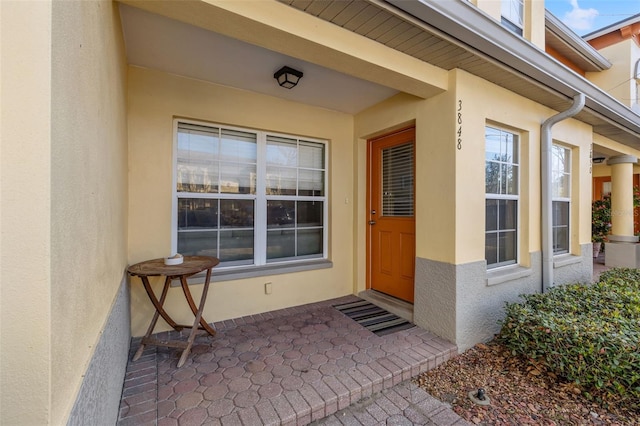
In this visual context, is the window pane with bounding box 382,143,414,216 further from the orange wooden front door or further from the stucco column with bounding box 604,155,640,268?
the stucco column with bounding box 604,155,640,268

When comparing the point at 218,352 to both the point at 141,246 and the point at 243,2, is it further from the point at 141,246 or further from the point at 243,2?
the point at 243,2

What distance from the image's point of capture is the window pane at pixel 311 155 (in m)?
3.87

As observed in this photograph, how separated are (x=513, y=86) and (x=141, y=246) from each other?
4.37 m

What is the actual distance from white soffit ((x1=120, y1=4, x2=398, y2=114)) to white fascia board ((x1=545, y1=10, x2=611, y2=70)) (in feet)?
11.2

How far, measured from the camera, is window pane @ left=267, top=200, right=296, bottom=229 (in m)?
3.63

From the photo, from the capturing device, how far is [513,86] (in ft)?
10.2

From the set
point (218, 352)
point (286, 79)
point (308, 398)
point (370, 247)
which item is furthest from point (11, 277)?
point (370, 247)

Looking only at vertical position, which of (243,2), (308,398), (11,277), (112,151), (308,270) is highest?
(243,2)

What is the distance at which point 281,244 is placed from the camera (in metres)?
3.73

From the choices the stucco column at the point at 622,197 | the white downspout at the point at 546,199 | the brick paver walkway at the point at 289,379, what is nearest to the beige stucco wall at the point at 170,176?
the brick paver walkway at the point at 289,379

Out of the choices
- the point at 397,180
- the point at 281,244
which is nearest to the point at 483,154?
the point at 397,180

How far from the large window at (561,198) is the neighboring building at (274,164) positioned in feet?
0.14

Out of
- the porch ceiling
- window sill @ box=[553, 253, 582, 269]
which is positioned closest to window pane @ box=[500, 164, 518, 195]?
the porch ceiling

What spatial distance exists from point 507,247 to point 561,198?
169cm
